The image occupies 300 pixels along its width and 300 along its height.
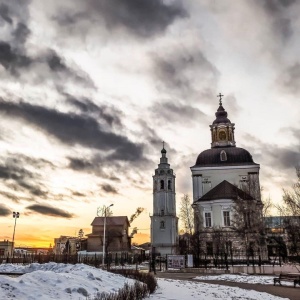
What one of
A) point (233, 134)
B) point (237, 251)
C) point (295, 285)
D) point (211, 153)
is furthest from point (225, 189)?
point (295, 285)

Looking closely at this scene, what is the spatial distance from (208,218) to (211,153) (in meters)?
15.5

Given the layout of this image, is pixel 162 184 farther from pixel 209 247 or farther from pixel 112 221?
pixel 209 247

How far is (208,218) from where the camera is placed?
61.4 m

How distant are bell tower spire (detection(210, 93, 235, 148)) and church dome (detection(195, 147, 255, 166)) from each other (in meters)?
5.48

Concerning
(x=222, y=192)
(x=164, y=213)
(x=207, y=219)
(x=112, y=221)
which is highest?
(x=222, y=192)

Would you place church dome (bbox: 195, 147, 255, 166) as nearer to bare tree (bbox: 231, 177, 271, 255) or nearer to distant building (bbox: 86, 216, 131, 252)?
bare tree (bbox: 231, 177, 271, 255)

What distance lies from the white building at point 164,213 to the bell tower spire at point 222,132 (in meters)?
12.3

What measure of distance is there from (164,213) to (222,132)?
2267 cm

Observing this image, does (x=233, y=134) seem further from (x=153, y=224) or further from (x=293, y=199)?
(x=293, y=199)

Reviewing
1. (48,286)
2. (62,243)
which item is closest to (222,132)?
(62,243)

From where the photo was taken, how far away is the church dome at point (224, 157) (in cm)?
6969

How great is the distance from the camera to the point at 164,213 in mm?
72188

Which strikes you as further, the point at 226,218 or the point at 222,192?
the point at 222,192

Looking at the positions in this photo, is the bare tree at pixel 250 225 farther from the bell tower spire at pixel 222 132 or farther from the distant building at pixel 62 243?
the distant building at pixel 62 243
